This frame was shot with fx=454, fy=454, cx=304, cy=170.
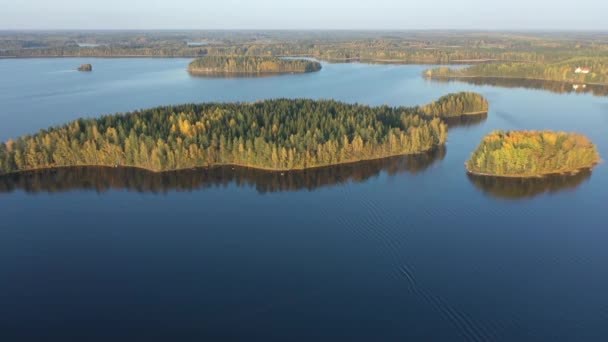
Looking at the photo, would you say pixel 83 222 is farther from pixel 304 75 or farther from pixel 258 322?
pixel 304 75

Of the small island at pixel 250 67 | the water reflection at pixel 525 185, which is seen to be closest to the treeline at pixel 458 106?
the water reflection at pixel 525 185

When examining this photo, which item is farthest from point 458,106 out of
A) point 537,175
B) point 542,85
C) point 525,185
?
point 542,85

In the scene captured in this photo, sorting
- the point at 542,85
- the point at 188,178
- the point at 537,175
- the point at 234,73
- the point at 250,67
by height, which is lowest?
the point at 188,178

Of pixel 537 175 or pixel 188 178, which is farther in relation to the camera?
pixel 188 178

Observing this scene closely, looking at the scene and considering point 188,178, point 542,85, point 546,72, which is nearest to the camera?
point 188,178

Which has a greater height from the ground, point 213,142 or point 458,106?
point 458,106

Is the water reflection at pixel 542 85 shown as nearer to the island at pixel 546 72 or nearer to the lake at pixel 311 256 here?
the island at pixel 546 72

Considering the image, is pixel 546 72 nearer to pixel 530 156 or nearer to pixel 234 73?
pixel 530 156

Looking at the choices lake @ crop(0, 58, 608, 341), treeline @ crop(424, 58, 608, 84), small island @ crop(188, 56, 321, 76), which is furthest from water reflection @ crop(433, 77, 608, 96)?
lake @ crop(0, 58, 608, 341)
